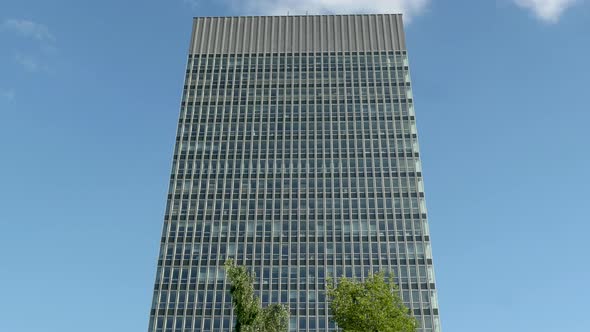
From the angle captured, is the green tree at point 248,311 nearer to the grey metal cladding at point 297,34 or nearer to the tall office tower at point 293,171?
Result: the tall office tower at point 293,171

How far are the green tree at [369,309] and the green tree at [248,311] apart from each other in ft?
25.4

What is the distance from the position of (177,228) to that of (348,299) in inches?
2404

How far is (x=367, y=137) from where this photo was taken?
12006cm

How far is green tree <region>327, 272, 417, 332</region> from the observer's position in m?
53.0

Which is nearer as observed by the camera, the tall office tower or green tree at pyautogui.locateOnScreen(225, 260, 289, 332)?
green tree at pyautogui.locateOnScreen(225, 260, 289, 332)

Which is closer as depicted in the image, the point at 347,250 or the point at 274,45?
the point at 347,250

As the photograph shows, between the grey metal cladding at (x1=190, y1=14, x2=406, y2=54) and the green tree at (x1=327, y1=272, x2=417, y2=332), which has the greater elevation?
the grey metal cladding at (x1=190, y1=14, x2=406, y2=54)

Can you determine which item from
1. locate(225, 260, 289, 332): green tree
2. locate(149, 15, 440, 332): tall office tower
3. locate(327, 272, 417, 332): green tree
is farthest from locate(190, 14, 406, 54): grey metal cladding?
locate(225, 260, 289, 332): green tree

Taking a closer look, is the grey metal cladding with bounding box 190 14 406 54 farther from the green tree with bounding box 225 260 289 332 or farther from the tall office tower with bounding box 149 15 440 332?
the green tree with bounding box 225 260 289 332

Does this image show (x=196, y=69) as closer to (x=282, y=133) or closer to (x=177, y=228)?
(x=282, y=133)

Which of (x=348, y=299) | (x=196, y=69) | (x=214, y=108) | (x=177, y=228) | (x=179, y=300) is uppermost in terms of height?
(x=196, y=69)

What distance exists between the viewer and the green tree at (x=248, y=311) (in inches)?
1794

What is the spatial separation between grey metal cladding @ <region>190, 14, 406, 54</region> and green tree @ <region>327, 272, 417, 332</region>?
86.2 meters

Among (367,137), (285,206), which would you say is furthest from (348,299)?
(367,137)
